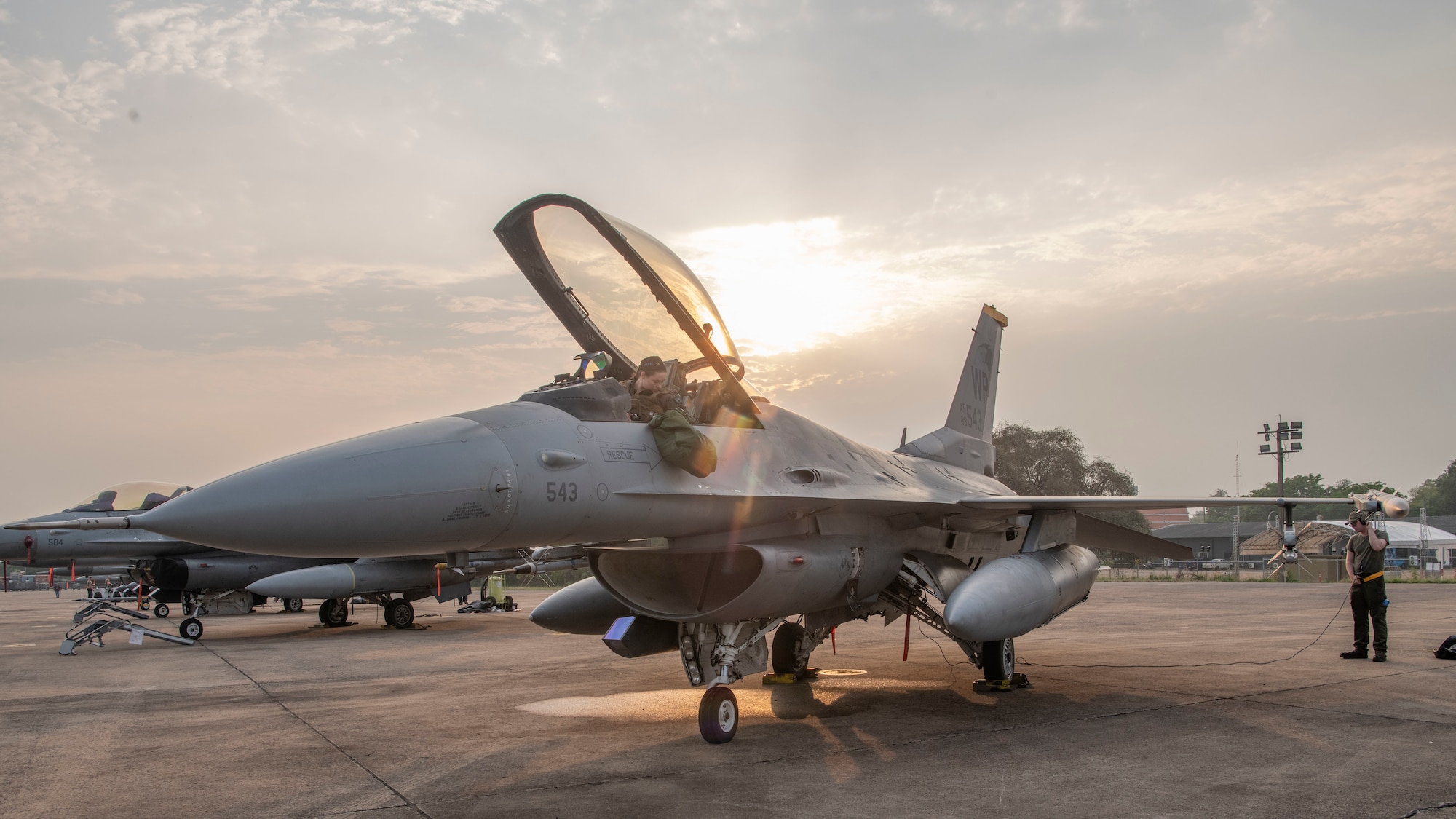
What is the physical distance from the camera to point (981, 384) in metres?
11.7

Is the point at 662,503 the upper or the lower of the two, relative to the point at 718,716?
upper

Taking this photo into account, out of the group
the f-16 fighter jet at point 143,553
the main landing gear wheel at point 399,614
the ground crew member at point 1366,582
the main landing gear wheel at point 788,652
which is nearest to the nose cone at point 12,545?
the f-16 fighter jet at point 143,553

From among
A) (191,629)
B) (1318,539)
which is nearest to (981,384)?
(191,629)

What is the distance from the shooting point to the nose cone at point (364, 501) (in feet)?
13.1

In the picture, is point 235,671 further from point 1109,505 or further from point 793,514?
point 1109,505

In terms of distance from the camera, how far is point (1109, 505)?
25.5ft

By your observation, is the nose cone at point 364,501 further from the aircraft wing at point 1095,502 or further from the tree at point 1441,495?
the tree at point 1441,495

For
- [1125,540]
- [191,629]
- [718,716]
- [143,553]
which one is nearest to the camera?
[718,716]

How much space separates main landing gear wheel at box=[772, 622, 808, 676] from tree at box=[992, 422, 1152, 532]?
52.2 m

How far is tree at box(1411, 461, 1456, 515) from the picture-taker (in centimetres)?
10544

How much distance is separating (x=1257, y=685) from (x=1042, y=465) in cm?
5380

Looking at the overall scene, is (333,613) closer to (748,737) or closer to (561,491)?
(748,737)

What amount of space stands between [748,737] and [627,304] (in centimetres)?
308

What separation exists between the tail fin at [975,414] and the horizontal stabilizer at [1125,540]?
4.74ft
